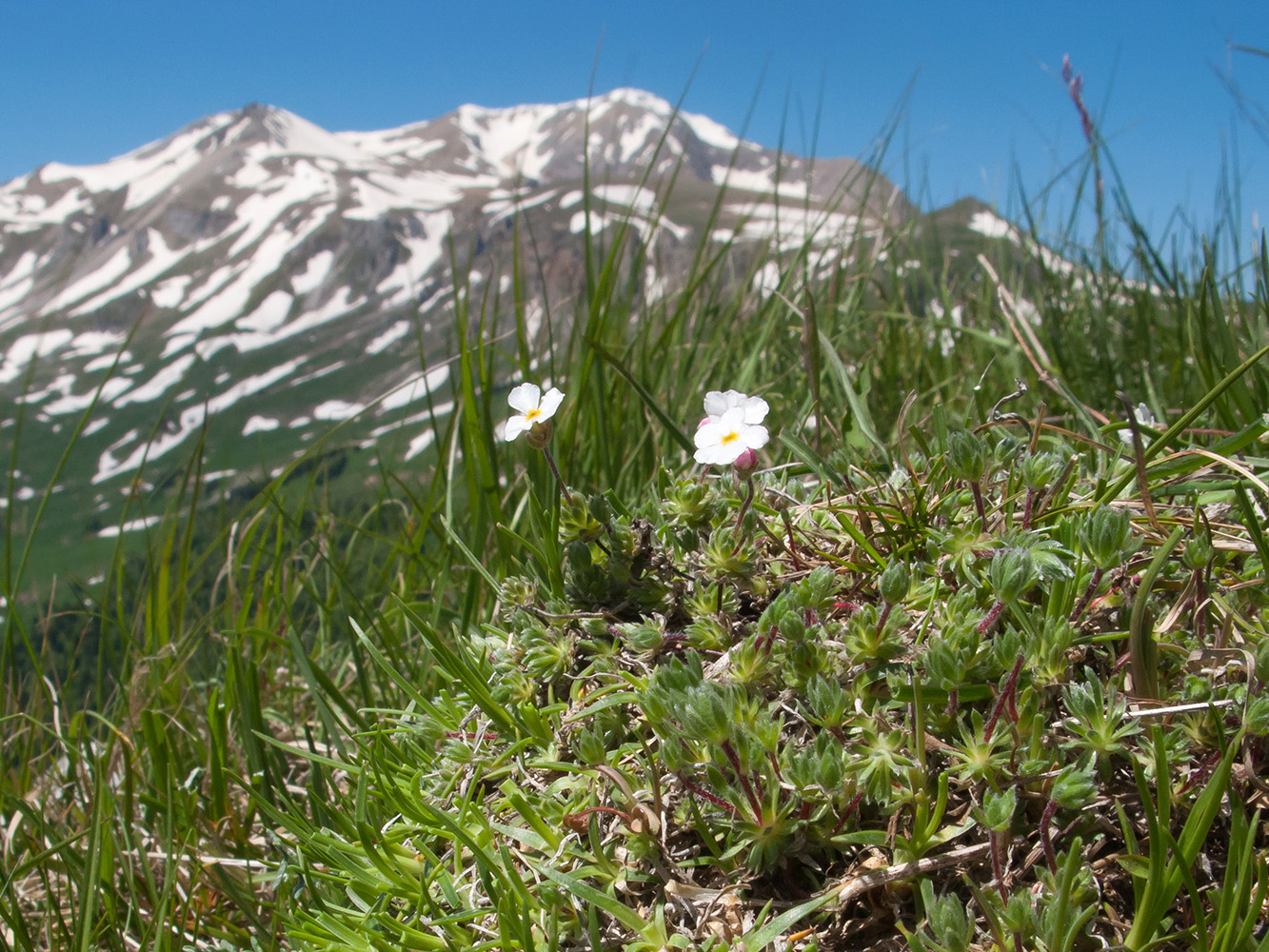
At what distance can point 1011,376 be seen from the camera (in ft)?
11.3

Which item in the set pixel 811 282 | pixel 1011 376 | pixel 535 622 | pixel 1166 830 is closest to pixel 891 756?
pixel 1166 830

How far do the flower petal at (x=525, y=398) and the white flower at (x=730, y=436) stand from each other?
14.0 inches

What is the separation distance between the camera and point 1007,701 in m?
1.20

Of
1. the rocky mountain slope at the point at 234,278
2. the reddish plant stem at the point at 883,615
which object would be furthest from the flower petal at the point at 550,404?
the rocky mountain slope at the point at 234,278

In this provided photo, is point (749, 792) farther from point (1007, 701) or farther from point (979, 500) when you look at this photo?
point (979, 500)

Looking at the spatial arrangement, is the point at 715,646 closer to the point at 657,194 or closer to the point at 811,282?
the point at 657,194

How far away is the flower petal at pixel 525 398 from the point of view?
166 cm

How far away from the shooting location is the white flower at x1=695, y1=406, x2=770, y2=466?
4.64ft

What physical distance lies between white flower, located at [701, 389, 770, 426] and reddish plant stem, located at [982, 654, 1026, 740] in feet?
1.76

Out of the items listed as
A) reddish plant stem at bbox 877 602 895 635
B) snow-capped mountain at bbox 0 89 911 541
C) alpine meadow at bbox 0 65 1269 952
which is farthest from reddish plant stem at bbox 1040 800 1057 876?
snow-capped mountain at bbox 0 89 911 541

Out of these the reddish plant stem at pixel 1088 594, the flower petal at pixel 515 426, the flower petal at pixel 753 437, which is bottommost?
the reddish plant stem at pixel 1088 594

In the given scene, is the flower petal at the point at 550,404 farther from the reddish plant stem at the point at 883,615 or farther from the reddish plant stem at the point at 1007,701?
the reddish plant stem at the point at 1007,701

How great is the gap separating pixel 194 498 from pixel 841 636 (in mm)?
2142

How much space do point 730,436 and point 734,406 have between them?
0.08 m
